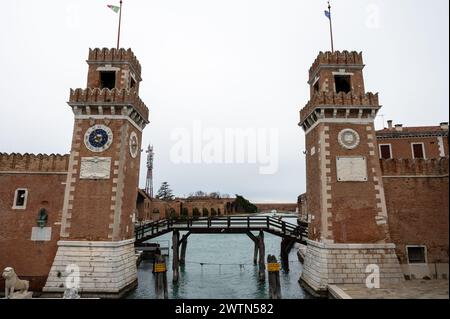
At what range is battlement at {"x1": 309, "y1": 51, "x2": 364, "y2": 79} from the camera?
1872 cm

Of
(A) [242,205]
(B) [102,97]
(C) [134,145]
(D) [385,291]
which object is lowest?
(D) [385,291]

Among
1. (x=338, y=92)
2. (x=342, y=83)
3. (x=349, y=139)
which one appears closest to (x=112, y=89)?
(x=338, y=92)

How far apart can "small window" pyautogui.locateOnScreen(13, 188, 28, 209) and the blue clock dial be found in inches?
199

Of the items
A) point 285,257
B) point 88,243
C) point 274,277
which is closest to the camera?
point 274,277

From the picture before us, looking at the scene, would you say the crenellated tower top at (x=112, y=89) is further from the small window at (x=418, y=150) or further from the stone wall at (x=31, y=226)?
the small window at (x=418, y=150)

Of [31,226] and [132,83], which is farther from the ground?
[132,83]

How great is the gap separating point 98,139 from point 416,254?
19203mm

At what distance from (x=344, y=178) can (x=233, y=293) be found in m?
9.54

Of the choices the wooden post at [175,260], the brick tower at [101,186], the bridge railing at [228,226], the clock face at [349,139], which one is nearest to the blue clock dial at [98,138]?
the brick tower at [101,186]

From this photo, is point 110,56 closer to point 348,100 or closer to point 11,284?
point 11,284

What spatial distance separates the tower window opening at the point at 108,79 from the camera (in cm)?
1947

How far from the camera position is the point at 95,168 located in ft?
56.9

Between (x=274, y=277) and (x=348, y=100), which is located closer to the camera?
(x=274, y=277)

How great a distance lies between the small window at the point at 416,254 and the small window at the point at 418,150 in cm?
1362
